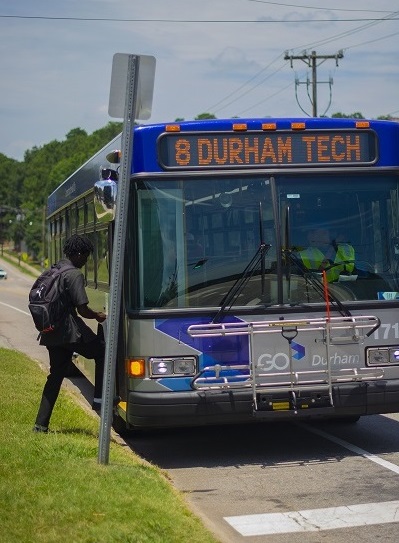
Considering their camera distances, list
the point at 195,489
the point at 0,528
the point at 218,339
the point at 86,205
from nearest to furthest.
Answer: the point at 0,528, the point at 195,489, the point at 218,339, the point at 86,205

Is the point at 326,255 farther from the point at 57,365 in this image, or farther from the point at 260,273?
the point at 57,365

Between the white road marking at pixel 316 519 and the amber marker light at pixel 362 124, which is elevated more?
the amber marker light at pixel 362 124

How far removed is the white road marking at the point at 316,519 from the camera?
696cm

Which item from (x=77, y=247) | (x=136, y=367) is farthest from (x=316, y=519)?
(x=77, y=247)

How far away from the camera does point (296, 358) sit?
915 centimetres

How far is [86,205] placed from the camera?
41.7 ft

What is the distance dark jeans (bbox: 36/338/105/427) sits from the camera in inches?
376

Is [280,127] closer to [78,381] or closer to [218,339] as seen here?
[218,339]

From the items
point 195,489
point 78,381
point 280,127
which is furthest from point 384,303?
point 78,381

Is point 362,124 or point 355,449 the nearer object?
point 362,124

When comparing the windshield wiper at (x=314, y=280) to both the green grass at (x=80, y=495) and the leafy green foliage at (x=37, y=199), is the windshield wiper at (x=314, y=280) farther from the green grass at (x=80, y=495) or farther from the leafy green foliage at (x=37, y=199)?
the leafy green foliage at (x=37, y=199)

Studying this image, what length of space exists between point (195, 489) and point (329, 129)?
11.4 feet

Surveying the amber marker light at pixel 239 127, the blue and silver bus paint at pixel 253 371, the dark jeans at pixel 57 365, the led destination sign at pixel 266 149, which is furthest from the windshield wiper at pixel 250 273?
the dark jeans at pixel 57 365

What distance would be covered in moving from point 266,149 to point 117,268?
2201mm
